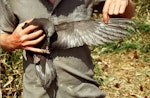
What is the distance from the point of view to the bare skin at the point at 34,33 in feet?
5.67

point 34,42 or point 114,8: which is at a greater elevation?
point 114,8

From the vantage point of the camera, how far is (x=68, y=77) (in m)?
1.97

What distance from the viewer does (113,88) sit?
14.1 feet

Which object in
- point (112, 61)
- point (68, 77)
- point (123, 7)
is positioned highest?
point (123, 7)

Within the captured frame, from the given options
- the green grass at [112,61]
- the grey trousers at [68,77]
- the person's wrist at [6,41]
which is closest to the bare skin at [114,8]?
the grey trousers at [68,77]

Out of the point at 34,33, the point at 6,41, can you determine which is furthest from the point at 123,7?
the point at 6,41

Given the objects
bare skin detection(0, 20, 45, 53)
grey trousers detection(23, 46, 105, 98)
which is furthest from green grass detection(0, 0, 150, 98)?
bare skin detection(0, 20, 45, 53)

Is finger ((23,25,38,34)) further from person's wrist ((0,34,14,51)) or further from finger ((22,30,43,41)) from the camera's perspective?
person's wrist ((0,34,14,51))

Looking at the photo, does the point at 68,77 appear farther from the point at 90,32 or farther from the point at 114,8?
the point at 114,8

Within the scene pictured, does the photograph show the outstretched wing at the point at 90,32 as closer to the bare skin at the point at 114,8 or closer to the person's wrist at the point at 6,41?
the bare skin at the point at 114,8

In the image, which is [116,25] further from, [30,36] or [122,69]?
[122,69]

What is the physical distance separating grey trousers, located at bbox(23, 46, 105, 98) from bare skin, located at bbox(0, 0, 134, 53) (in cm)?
Result: 14

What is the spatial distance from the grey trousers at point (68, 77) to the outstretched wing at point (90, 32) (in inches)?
4.9

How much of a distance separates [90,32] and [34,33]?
0.85ft
